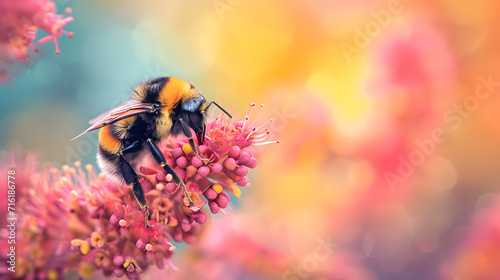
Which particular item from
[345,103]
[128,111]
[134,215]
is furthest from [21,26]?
[345,103]

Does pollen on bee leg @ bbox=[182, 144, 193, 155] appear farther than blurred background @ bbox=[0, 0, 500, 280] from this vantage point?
No

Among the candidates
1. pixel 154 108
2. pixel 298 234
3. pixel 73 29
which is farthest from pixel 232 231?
pixel 73 29

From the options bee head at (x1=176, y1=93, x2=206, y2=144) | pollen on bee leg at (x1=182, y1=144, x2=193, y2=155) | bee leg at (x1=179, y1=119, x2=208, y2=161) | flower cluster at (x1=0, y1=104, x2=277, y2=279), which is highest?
bee head at (x1=176, y1=93, x2=206, y2=144)

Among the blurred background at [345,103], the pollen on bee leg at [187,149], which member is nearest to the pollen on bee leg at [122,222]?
the pollen on bee leg at [187,149]

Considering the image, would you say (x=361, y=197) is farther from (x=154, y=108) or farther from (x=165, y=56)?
(x=154, y=108)

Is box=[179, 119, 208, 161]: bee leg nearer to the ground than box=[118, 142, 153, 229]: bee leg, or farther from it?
farther from it

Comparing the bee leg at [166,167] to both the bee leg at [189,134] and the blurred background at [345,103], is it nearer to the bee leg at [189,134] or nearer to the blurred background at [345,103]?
the bee leg at [189,134]

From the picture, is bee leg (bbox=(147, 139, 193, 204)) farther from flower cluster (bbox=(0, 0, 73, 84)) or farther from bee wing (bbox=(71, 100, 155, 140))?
flower cluster (bbox=(0, 0, 73, 84))

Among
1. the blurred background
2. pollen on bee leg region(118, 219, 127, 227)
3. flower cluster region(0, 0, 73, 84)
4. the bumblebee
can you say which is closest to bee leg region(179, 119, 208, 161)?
the bumblebee
